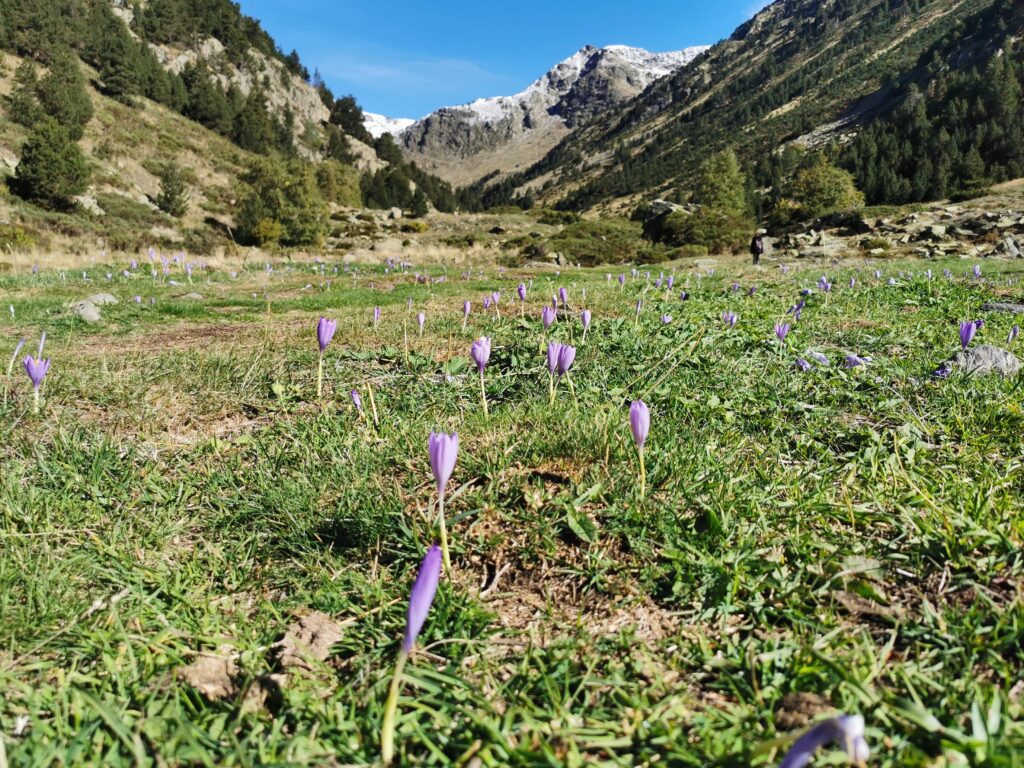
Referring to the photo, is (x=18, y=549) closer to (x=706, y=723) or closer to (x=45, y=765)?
(x=45, y=765)

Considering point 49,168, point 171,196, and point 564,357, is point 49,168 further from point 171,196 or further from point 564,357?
point 564,357

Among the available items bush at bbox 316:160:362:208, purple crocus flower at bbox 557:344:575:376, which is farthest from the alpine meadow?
bush at bbox 316:160:362:208

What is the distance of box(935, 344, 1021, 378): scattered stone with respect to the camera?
10.8 ft

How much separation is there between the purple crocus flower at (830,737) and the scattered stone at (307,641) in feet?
3.71

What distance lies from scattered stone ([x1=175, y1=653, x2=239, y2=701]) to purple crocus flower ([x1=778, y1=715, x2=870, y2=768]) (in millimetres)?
1276

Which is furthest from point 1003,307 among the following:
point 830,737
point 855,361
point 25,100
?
point 25,100

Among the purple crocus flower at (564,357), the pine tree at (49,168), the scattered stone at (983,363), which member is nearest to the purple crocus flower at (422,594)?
the purple crocus flower at (564,357)

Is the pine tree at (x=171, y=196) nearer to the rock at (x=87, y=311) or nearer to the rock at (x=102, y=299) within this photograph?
the rock at (x=102, y=299)

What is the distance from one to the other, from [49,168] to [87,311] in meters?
29.9

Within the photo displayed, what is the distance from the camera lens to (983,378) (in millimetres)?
3164

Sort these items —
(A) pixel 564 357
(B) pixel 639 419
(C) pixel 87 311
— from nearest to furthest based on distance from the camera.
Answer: (B) pixel 639 419
(A) pixel 564 357
(C) pixel 87 311

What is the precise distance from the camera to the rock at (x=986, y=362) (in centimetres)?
329

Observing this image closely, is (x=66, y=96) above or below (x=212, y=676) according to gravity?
above

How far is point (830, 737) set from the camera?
721 mm
